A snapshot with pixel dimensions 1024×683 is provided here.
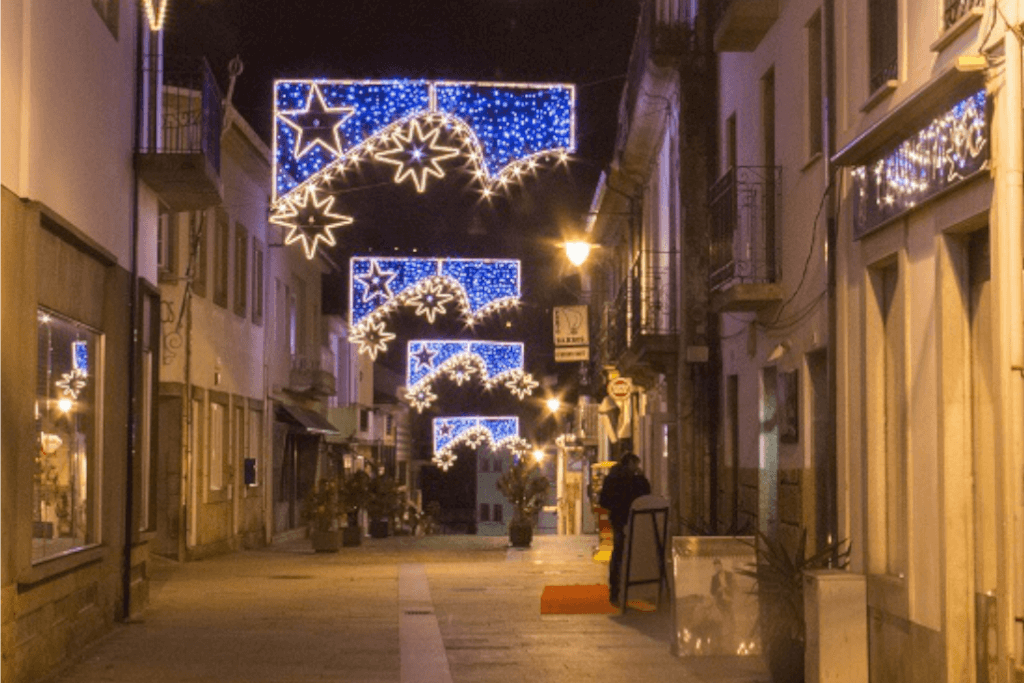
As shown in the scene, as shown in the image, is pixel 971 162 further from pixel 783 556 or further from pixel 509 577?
pixel 509 577

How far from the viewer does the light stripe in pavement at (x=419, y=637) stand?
13391 mm

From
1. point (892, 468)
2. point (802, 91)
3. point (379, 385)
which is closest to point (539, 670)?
point (892, 468)

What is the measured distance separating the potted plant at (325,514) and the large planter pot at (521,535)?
3.32 meters

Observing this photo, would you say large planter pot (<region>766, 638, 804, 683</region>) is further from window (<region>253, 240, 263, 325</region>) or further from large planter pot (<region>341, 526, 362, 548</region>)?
window (<region>253, 240, 263, 325</region>)

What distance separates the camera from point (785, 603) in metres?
12.2

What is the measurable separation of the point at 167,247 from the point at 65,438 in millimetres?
12298

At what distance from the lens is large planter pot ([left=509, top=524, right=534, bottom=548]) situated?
1270 inches

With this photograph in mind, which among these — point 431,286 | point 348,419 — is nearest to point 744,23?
point 431,286

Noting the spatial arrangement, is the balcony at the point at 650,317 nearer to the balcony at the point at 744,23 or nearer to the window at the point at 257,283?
the balcony at the point at 744,23

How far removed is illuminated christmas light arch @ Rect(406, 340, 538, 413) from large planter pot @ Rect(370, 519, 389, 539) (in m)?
5.35

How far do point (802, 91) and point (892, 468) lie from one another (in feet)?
14.2

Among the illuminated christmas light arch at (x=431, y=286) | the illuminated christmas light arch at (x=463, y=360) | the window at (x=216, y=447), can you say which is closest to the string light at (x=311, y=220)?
the illuminated christmas light arch at (x=431, y=286)

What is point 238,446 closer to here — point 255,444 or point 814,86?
point 255,444

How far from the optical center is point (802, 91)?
15.4 meters
